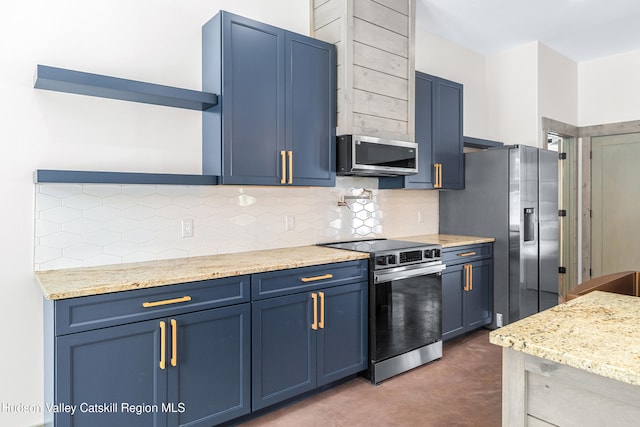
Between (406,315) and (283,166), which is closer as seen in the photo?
(283,166)

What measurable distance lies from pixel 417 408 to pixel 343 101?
2161 millimetres

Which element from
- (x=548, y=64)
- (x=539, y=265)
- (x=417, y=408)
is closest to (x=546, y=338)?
(x=417, y=408)

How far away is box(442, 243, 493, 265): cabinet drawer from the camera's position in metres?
3.66

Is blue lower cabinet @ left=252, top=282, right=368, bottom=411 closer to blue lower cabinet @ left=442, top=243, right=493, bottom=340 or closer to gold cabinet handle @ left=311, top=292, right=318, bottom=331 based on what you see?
gold cabinet handle @ left=311, top=292, right=318, bottom=331

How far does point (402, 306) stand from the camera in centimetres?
308

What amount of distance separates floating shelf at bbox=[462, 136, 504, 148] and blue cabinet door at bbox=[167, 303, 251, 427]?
3.12 metres

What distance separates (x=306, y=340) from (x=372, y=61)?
216cm

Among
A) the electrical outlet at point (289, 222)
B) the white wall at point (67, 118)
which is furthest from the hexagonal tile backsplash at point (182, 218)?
the white wall at point (67, 118)

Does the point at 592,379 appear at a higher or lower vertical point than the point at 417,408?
higher

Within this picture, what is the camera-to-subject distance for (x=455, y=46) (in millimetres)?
4734

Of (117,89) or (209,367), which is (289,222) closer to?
(209,367)

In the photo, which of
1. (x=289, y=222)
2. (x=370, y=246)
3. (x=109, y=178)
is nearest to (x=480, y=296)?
(x=370, y=246)

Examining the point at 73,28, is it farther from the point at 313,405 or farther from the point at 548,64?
the point at 548,64

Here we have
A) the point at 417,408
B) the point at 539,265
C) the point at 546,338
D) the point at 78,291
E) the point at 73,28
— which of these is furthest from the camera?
the point at 539,265
